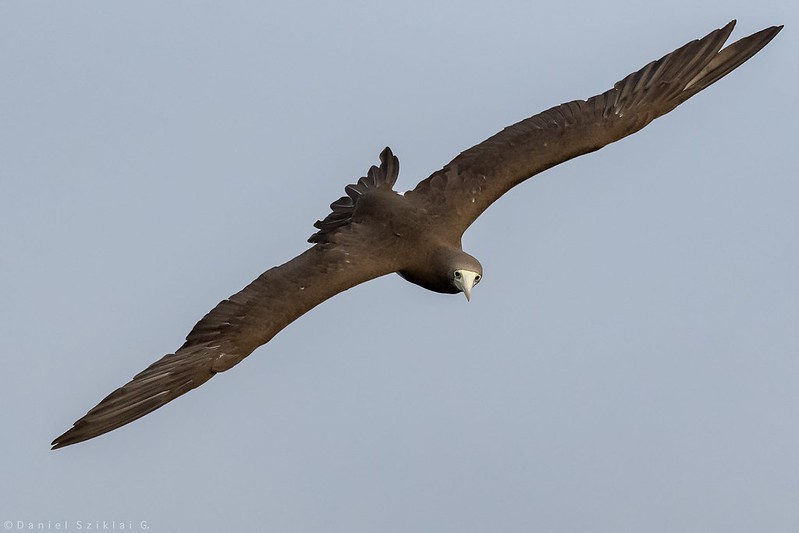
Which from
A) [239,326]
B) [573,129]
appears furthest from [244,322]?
[573,129]

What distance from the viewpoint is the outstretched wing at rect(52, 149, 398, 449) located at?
1245cm

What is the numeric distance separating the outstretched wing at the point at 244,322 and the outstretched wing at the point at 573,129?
100cm

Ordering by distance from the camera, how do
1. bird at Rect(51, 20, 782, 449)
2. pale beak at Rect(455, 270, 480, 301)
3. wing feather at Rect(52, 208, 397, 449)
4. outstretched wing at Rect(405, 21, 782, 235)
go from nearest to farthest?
wing feather at Rect(52, 208, 397, 449)
bird at Rect(51, 20, 782, 449)
pale beak at Rect(455, 270, 480, 301)
outstretched wing at Rect(405, 21, 782, 235)

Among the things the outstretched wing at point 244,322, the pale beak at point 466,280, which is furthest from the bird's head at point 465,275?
the outstretched wing at point 244,322

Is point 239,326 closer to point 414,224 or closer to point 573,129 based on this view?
point 414,224

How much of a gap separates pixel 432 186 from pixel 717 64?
3.47 meters

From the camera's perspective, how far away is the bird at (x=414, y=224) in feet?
41.9

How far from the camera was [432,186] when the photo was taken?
14438 mm

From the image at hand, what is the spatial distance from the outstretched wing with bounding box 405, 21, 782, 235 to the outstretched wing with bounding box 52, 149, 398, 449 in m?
1.00

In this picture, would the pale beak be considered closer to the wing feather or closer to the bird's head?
the bird's head

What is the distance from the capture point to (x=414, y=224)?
13945mm

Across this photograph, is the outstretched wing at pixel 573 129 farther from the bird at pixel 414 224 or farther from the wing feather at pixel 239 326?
the wing feather at pixel 239 326

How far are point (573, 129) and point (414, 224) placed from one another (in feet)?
6.84

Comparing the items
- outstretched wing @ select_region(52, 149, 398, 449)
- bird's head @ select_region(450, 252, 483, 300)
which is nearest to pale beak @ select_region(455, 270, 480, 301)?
bird's head @ select_region(450, 252, 483, 300)
